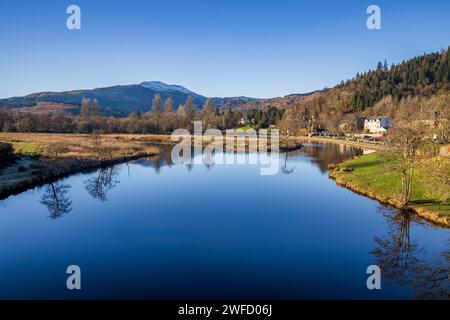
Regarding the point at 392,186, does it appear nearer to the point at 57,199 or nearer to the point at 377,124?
the point at 57,199

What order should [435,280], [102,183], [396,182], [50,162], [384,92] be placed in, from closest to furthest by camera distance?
[435,280]
[396,182]
[102,183]
[50,162]
[384,92]

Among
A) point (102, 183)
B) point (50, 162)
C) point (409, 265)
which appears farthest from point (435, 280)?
point (50, 162)

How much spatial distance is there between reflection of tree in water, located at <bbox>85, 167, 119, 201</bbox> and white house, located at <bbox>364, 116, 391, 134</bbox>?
86019 millimetres

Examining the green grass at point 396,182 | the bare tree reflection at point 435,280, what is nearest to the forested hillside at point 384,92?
the green grass at point 396,182

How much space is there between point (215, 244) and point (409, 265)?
922 cm

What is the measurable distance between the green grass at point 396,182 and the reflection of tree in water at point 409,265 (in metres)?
3.31

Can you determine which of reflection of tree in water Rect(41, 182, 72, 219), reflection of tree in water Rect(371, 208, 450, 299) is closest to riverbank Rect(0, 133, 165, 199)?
reflection of tree in water Rect(41, 182, 72, 219)

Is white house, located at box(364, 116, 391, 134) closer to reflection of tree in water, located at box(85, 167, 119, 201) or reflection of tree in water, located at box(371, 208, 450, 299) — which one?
reflection of tree in water, located at box(85, 167, 119, 201)

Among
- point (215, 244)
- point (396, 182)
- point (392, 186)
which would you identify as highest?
point (396, 182)

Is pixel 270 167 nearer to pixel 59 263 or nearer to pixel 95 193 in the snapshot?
pixel 95 193

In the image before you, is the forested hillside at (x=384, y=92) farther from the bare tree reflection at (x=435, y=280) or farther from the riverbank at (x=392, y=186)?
the bare tree reflection at (x=435, y=280)

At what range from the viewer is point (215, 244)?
54.0 feet

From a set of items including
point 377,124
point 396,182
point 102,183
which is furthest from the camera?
point 377,124

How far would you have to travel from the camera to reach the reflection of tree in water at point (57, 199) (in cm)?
2265
